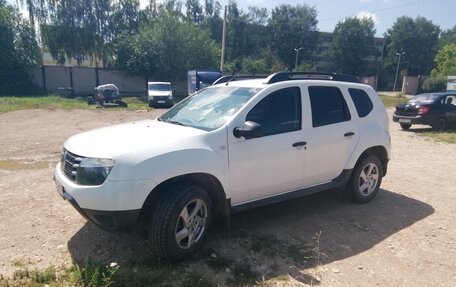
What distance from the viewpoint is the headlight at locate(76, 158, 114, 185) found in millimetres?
3121

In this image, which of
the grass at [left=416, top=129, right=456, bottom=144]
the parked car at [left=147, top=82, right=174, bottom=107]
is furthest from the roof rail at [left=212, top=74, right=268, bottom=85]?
the parked car at [left=147, top=82, right=174, bottom=107]

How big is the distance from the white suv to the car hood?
0.04 ft

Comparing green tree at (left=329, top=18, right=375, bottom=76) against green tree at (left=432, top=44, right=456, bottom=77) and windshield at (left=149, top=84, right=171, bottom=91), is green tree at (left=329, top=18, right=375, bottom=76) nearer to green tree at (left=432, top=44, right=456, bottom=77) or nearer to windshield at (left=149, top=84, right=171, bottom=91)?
green tree at (left=432, top=44, right=456, bottom=77)

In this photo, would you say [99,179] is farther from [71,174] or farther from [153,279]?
[153,279]

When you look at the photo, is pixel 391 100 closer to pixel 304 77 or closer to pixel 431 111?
pixel 431 111

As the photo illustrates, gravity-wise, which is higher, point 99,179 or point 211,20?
point 211,20

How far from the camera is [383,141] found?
17.3ft

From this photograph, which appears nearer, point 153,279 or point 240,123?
point 153,279

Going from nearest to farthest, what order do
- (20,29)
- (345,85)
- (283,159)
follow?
(283,159) → (345,85) → (20,29)

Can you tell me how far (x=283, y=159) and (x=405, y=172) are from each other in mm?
4570

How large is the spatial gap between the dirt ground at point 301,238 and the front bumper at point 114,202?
22.3 inches

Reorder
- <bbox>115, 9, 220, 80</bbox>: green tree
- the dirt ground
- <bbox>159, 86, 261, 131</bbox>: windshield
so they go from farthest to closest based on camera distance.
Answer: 1. <bbox>115, 9, 220, 80</bbox>: green tree
2. <bbox>159, 86, 261, 131</bbox>: windshield
3. the dirt ground

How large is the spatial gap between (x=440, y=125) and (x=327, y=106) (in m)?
12.3

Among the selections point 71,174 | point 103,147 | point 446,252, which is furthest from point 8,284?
point 446,252
